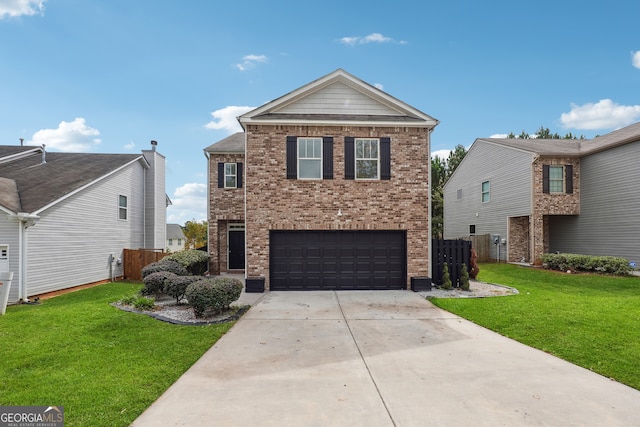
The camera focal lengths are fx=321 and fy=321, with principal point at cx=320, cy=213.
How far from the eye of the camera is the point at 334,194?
1109 centimetres

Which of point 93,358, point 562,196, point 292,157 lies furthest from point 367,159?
point 562,196

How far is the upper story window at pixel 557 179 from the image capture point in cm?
1742

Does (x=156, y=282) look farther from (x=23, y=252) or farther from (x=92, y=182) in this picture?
(x=92, y=182)

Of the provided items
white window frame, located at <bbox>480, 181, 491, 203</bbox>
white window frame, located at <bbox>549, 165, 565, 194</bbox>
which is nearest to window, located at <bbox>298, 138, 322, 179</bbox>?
white window frame, located at <bbox>549, 165, 565, 194</bbox>

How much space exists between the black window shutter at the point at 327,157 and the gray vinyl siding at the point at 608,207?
47.0 feet

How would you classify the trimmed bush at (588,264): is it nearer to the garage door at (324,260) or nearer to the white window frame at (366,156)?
the garage door at (324,260)

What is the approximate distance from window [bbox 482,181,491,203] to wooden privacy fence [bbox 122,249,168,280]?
19938 mm

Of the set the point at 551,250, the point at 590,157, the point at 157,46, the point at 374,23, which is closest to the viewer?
Result: the point at 157,46

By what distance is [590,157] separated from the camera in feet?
55.6

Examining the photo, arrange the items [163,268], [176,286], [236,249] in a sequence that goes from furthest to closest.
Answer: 1. [236,249]
2. [163,268]
3. [176,286]

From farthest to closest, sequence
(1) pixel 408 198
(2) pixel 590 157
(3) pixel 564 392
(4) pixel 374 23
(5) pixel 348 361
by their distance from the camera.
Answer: (2) pixel 590 157 < (4) pixel 374 23 < (1) pixel 408 198 < (5) pixel 348 361 < (3) pixel 564 392

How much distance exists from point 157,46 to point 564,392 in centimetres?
1479

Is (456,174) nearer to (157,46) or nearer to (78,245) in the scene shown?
(157,46)

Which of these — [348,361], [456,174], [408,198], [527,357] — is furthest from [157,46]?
[456,174]
